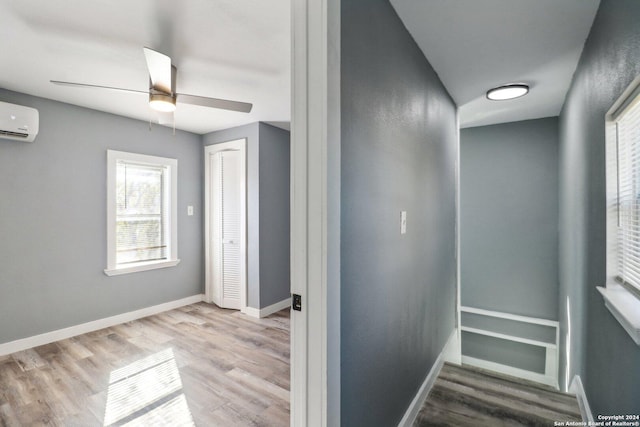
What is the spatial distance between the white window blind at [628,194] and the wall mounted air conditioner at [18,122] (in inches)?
169

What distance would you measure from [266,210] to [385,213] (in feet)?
9.01

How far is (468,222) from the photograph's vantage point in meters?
4.17

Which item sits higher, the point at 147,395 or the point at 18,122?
the point at 18,122

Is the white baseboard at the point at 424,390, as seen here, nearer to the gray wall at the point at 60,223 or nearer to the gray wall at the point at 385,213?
the gray wall at the point at 385,213

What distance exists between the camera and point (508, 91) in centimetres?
271

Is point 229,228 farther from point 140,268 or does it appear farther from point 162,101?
point 162,101

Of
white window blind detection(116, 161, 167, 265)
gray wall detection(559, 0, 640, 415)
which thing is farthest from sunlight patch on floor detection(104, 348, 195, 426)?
gray wall detection(559, 0, 640, 415)

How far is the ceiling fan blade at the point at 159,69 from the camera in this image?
1861 mm

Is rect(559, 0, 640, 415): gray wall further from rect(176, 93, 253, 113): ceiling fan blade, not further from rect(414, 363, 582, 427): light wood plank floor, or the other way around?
rect(176, 93, 253, 113): ceiling fan blade

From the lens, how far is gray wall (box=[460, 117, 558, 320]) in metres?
3.71

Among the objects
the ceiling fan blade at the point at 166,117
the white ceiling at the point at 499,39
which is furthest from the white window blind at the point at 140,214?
the white ceiling at the point at 499,39

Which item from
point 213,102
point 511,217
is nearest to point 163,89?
point 213,102

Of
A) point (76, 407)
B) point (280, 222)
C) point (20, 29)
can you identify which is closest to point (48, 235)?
point (76, 407)

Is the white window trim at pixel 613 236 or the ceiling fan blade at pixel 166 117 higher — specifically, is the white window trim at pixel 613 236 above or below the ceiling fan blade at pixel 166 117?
below
